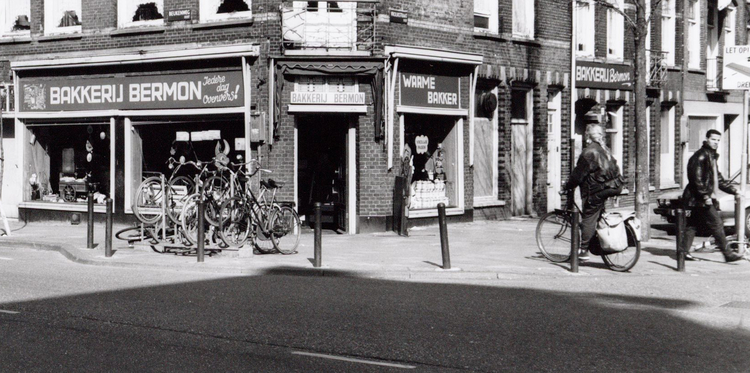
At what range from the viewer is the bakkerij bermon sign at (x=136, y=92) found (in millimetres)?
19203

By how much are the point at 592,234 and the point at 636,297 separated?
258 centimetres

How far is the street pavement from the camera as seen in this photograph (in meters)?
12.8

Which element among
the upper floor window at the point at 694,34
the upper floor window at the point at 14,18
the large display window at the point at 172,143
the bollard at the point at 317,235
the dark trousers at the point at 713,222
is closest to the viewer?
the bollard at the point at 317,235

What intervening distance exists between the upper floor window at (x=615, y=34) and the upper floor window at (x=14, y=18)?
49.2 ft

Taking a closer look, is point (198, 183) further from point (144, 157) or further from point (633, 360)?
point (633, 360)

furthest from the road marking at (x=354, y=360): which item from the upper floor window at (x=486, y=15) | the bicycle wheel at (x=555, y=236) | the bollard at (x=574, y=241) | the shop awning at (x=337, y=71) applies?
the upper floor window at (x=486, y=15)

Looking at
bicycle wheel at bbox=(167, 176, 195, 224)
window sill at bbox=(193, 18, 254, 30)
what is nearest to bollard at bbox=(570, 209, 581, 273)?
bicycle wheel at bbox=(167, 176, 195, 224)

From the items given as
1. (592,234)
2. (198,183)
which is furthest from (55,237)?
(592,234)

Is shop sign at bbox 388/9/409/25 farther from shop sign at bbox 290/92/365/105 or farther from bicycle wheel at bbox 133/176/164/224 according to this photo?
bicycle wheel at bbox 133/176/164/224

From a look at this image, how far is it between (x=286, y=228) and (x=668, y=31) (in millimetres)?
17998

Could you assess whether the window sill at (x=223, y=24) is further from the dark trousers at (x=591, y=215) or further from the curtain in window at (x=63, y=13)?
the dark trousers at (x=591, y=215)

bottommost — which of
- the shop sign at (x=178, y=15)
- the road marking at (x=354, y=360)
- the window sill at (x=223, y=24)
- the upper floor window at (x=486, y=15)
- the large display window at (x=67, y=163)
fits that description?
the road marking at (x=354, y=360)

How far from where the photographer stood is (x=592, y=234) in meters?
13.1

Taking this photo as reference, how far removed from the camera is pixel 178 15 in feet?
64.4
